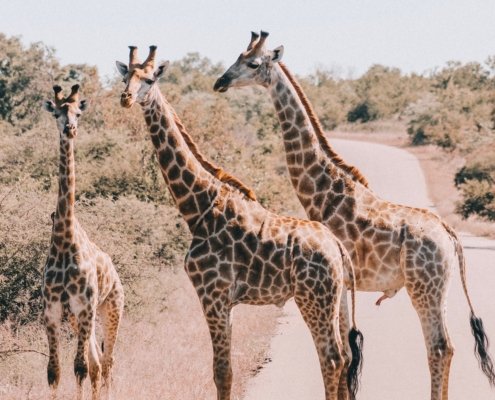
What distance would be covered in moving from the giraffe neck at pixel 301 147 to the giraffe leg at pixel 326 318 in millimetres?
1600

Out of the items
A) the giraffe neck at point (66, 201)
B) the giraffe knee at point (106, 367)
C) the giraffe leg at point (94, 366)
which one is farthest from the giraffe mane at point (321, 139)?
the giraffe knee at point (106, 367)

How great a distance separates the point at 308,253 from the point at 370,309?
8164mm

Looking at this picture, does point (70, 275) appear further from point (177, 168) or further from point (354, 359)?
point (354, 359)

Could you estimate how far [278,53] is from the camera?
8.58 m

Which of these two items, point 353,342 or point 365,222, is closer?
point 353,342

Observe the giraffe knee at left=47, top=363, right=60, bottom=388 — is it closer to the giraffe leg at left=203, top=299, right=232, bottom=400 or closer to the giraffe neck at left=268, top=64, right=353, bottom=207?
the giraffe leg at left=203, top=299, right=232, bottom=400

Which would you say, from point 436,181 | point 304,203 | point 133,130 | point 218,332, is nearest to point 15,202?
point 304,203

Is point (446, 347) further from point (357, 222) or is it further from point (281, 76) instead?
point (281, 76)

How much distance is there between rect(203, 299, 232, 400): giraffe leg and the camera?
7547 millimetres

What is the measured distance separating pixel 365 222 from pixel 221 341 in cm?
192

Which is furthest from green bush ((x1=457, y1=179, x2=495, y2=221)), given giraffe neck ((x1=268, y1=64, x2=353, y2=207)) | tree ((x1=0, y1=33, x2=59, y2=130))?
giraffe neck ((x1=268, y1=64, x2=353, y2=207))

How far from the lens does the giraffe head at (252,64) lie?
8.55m

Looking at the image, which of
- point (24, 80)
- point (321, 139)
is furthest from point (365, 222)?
point (24, 80)

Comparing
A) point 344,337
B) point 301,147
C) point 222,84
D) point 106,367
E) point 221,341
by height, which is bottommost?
point 106,367
